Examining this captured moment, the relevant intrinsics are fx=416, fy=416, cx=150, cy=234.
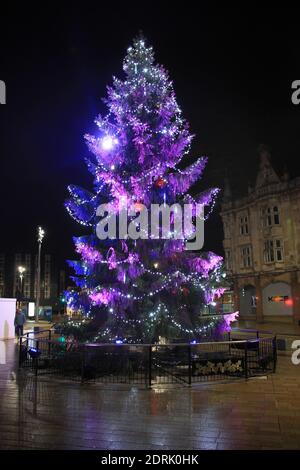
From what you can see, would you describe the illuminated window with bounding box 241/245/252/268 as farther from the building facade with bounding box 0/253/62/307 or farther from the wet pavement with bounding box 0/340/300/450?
the building facade with bounding box 0/253/62/307

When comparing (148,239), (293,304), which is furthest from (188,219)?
(293,304)

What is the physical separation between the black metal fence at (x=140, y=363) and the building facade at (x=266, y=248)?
28853 millimetres

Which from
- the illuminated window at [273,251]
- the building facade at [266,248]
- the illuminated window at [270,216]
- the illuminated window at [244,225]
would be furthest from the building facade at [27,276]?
the illuminated window at [270,216]

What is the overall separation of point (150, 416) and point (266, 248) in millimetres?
37799

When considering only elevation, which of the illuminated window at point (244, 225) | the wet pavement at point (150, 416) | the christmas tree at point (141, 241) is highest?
the illuminated window at point (244, 225)

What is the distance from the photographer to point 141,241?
45.1 ft

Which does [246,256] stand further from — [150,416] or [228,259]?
[150,416]

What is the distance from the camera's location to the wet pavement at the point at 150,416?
20.3 ft

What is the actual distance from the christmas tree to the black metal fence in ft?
2.77

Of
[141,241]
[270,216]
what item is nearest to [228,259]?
[270,216]

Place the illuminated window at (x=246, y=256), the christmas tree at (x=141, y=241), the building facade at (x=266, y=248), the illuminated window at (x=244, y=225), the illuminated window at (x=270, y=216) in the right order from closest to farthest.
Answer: the christmas tree at (x=141, y=241), the building facade at (x=266, y=248), the illuminated window at (x=270, y=216), the illuminated window at (x=246, y=256), the illuminated window at (x=244, y=225)

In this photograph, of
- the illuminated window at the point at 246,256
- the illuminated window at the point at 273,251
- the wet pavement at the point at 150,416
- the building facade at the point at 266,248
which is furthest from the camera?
the illuminated window at the point at 246,256

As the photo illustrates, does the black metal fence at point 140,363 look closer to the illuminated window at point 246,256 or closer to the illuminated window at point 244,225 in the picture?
→ the illuminated window at point 246,256

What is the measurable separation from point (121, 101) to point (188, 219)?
190 inches
